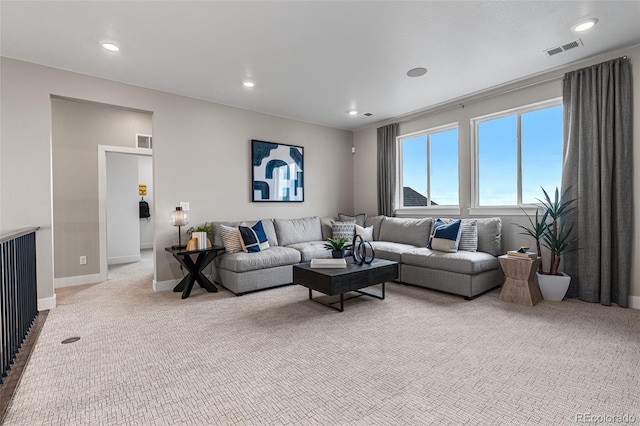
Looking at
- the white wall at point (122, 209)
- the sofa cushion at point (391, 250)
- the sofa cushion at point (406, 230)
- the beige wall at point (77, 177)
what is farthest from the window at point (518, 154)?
the white wall at point (122, 209)

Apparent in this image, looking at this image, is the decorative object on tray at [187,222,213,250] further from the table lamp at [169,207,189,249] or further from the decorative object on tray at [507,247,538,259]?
the decorative object on tray at [507,247,538,259]

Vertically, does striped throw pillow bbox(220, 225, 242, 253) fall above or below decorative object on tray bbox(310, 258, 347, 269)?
above

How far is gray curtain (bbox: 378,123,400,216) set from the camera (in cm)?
562

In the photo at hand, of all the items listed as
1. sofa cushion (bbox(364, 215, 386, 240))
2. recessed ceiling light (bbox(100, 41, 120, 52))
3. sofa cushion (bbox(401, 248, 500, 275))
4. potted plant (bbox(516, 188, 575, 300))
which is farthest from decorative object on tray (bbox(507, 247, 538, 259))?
recessed ceiling light (bbox(100, 41, 120, 52))

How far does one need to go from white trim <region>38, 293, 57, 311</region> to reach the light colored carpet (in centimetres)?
11

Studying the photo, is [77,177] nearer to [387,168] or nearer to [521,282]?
[387,168]

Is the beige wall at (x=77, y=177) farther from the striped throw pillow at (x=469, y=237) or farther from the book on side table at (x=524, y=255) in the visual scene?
the book on side table at (x=524, y=255)

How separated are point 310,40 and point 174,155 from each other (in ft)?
8.26

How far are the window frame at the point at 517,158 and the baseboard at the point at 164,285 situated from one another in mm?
4453

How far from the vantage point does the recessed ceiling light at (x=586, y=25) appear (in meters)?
2.67

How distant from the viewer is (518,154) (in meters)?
4.14

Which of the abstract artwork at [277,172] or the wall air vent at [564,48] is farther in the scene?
the abstract artwork at [277,172]

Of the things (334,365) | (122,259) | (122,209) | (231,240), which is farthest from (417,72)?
(122,259)

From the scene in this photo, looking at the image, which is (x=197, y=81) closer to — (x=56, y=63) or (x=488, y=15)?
(x=56, y=63)
